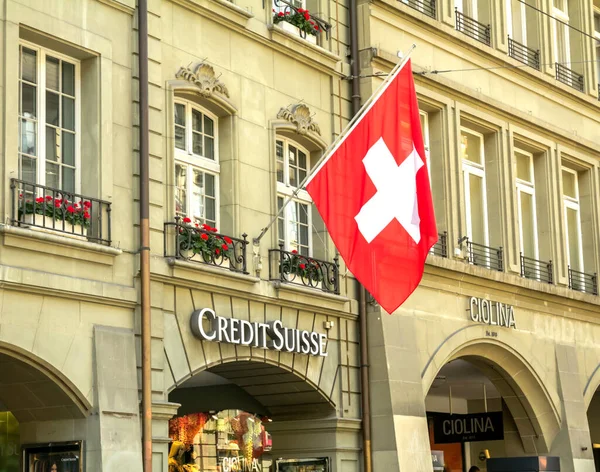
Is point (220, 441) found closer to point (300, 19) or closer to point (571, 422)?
point (571, 422)

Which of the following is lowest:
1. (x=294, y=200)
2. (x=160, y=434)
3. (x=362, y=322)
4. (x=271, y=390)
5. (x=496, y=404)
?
(x=160, y=434)

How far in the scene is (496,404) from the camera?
25.0 m

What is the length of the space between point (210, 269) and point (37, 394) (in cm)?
269

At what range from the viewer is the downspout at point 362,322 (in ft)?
59.4

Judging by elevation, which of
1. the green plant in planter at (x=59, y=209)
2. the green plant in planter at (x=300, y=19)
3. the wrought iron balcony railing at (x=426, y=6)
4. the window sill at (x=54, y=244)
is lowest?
the window sill at (x=54, y=244)

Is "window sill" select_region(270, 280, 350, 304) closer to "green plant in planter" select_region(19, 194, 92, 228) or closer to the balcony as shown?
"green plant in planter" select_region(19, 194, 92, 228)

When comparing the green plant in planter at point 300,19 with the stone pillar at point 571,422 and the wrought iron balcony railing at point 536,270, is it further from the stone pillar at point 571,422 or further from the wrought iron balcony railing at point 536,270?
the stone pillar at point 571,422

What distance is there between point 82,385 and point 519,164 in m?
11.7

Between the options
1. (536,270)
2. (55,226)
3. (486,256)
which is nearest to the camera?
(55,226)

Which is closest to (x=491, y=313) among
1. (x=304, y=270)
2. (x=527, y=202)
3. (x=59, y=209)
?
(x=527, y=202)

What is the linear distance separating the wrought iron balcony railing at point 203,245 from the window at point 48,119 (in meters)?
1.40

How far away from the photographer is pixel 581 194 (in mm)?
25000

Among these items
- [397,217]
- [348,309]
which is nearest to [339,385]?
[348,309]

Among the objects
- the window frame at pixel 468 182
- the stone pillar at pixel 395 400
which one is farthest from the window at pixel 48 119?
the window frame at pixel 468 182
